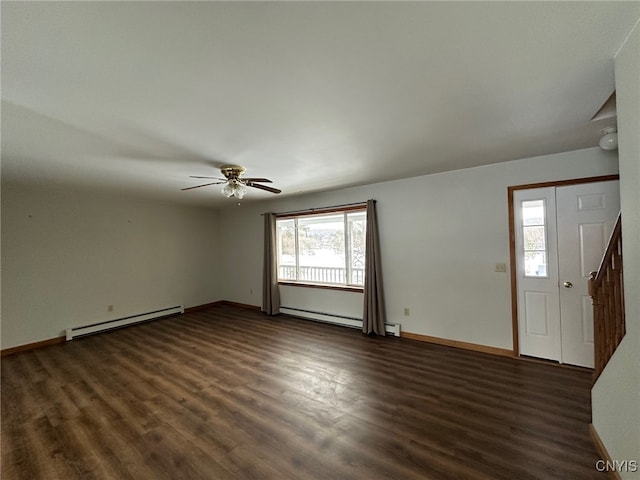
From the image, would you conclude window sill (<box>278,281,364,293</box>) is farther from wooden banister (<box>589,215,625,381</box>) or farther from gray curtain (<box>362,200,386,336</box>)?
wooden banister (<box>589,215,625,381</box>)

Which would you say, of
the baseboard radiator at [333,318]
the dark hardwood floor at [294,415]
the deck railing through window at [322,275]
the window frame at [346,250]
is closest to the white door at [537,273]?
the dark hardwood floor at [294,415]

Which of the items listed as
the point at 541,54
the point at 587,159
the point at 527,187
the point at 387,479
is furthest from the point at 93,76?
the point at 587,159

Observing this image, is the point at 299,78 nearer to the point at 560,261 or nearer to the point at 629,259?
the point at 629,259

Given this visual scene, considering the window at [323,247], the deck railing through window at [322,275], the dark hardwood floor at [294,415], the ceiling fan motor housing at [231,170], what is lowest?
the dark hardwood floor at [294,415]

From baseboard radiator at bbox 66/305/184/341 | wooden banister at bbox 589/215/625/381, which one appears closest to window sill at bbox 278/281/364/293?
baseboard radiator at bbox 66/305/184/341

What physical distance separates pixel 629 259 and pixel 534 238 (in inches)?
77.8

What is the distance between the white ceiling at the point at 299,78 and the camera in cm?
107

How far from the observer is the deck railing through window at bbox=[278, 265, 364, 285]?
4.63 metres

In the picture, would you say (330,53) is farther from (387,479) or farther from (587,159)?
(587,159)

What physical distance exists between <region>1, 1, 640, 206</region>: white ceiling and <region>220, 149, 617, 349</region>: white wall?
50 cm

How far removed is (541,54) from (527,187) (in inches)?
89.0

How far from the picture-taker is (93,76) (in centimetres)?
140

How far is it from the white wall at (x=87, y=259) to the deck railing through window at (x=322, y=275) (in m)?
2.29

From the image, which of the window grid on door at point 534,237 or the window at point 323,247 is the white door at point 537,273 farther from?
the window at point 323,247
